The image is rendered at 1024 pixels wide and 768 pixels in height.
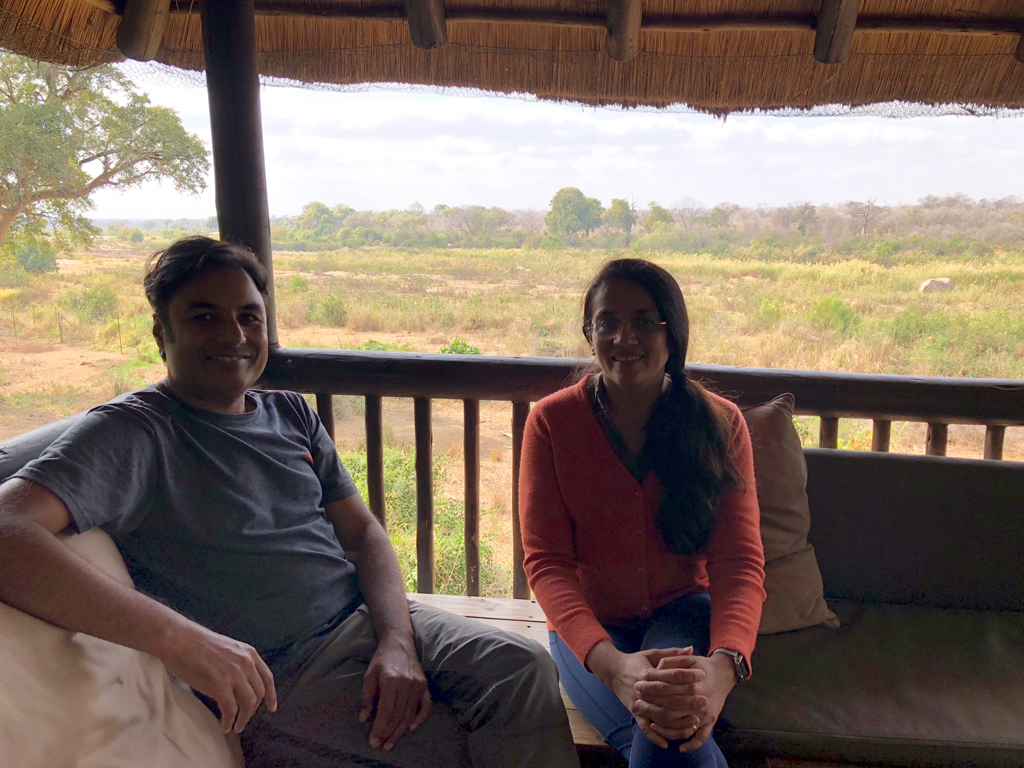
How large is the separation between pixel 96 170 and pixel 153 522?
840cm

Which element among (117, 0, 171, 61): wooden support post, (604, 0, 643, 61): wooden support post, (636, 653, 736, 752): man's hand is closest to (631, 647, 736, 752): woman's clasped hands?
(636, 653, 736, 752): man's hand

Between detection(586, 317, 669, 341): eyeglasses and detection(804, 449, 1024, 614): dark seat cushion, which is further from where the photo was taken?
detection(804, 449, 1024, 614): dark seat cushion

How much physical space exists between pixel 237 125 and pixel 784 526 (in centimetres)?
192

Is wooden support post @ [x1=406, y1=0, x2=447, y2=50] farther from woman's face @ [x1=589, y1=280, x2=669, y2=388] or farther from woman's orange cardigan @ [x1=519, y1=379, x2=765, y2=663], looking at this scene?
woman's orange cardigan @ [x1=519, y1=379, x2=765, y2=663]

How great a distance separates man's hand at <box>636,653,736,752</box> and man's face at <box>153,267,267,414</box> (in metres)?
0.95

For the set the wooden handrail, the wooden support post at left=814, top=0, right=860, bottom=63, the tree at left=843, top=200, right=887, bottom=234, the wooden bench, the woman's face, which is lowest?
the wooden bench

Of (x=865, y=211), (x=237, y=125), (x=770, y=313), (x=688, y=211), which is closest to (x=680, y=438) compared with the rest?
(x=237, y=125)

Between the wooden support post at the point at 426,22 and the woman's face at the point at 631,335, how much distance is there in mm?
1157

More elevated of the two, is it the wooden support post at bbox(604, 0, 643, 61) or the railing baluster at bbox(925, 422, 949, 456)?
the wooden support post at bbox(604, 0, 643, 61)

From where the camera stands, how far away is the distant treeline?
1221 cm

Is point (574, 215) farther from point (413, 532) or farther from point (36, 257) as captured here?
point (36, 257)

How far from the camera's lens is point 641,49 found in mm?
2234

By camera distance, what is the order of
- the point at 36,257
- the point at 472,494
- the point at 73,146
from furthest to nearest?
the point at 36,257 → the point at 73,146 → the point at 472,494

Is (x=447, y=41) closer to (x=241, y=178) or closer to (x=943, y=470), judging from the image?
(x=241, y=178)
